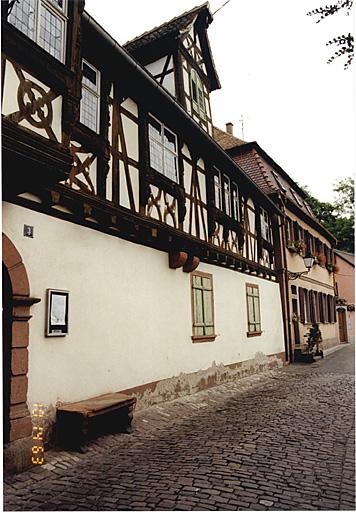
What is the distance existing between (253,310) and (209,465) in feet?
28.0

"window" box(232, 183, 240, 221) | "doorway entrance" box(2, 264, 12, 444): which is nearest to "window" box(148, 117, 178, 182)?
"window" box(232, 183, 240, 221)

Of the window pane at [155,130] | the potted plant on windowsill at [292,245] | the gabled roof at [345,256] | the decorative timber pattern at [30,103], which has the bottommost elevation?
the decorative timber pattern at [30,103]

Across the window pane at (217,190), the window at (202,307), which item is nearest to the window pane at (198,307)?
the window at (202,307)

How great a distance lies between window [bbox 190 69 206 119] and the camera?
1110 centimetres

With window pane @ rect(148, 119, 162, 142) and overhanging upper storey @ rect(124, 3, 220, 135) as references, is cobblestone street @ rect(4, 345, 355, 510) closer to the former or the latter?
window pane @ rect(148, 119, 162, 142)

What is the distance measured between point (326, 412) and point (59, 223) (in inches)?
209

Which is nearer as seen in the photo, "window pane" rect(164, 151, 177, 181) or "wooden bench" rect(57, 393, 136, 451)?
"wooden bench" rect(57, 393, 136, 451)

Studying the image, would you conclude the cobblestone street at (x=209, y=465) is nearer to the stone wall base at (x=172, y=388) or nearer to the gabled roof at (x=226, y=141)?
the stone wall base at (x=172, y=388)

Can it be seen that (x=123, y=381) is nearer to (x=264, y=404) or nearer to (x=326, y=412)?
(x=264, y=404)

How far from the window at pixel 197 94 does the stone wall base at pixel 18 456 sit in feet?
28.6

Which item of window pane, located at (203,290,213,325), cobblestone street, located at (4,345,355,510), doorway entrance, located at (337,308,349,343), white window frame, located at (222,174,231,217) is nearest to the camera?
cobblestone street, located at (4,345,355,510)

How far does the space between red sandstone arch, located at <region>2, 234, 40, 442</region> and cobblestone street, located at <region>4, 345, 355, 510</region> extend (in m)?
0.52

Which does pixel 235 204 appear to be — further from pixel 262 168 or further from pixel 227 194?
pixel 262 168

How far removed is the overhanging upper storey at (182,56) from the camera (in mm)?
10445
